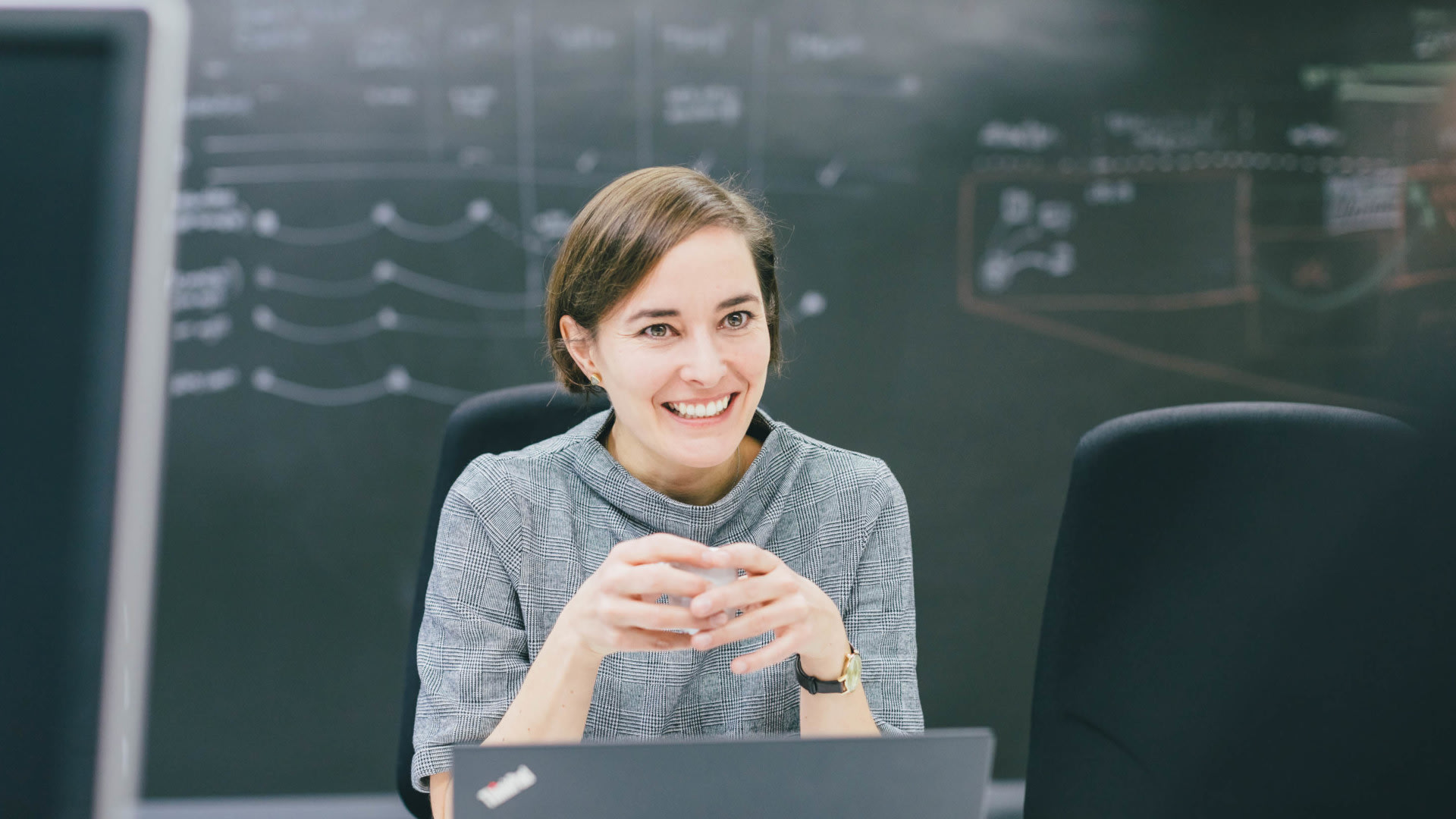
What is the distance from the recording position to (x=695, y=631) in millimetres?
967

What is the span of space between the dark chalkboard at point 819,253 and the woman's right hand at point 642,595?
59.5 inches

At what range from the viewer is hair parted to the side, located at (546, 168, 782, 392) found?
46.7 inches

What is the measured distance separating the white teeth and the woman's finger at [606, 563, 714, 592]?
300 millimetres

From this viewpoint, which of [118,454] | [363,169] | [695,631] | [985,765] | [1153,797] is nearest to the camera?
[118,454]

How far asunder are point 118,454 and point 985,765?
1.67ft

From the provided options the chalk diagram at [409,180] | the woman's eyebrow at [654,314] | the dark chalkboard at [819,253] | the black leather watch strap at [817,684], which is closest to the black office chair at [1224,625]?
the black leather watch strap at [817,684]

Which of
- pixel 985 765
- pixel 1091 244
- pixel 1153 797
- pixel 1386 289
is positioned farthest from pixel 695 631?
pixel 1386 289

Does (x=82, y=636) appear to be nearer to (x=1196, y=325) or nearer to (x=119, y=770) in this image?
(x=119, y=770)

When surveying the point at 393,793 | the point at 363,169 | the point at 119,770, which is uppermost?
the point at 363,169

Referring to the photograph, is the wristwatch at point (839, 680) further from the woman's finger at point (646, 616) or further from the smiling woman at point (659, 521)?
the woman's finger at point (646, 616)

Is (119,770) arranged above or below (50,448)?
below

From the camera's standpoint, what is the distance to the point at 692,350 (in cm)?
117

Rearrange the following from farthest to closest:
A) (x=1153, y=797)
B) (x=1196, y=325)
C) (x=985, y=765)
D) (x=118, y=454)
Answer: (x=1196, y=325) → (x=1153, y=797) → (x=985, y=765) → (x=118, y=454)

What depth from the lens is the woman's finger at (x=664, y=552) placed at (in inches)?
35.8
